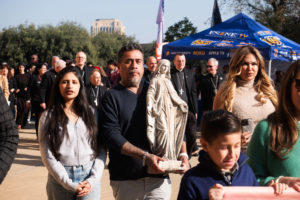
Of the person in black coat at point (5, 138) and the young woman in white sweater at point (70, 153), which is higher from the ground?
the person in black coat at point (5, 138)

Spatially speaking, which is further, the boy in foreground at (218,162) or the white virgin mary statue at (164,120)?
the white virgin mary statue at (164,120)

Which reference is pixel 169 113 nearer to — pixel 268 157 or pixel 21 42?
pixel 268 157

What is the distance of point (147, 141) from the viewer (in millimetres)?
2994

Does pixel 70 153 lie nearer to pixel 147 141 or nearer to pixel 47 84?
pixel 147 141

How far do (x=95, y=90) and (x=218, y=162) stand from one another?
624 centimetres

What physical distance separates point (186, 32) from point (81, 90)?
1486 inches

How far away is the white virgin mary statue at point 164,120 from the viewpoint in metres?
2.94

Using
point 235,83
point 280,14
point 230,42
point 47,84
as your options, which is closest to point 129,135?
point 235,83

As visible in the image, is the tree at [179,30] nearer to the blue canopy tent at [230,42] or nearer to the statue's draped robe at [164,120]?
the blue canopy tent at [230,42]

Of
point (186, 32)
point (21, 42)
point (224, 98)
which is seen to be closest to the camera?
point (224, 98)

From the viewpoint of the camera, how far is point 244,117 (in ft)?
11.3

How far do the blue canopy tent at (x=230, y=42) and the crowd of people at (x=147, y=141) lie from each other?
716cm

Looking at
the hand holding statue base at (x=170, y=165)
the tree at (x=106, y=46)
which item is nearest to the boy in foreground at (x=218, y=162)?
the hand holding statue base at (x=170, y=165)

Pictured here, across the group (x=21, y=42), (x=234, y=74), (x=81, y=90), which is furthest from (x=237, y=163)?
(x=21, y=42)
